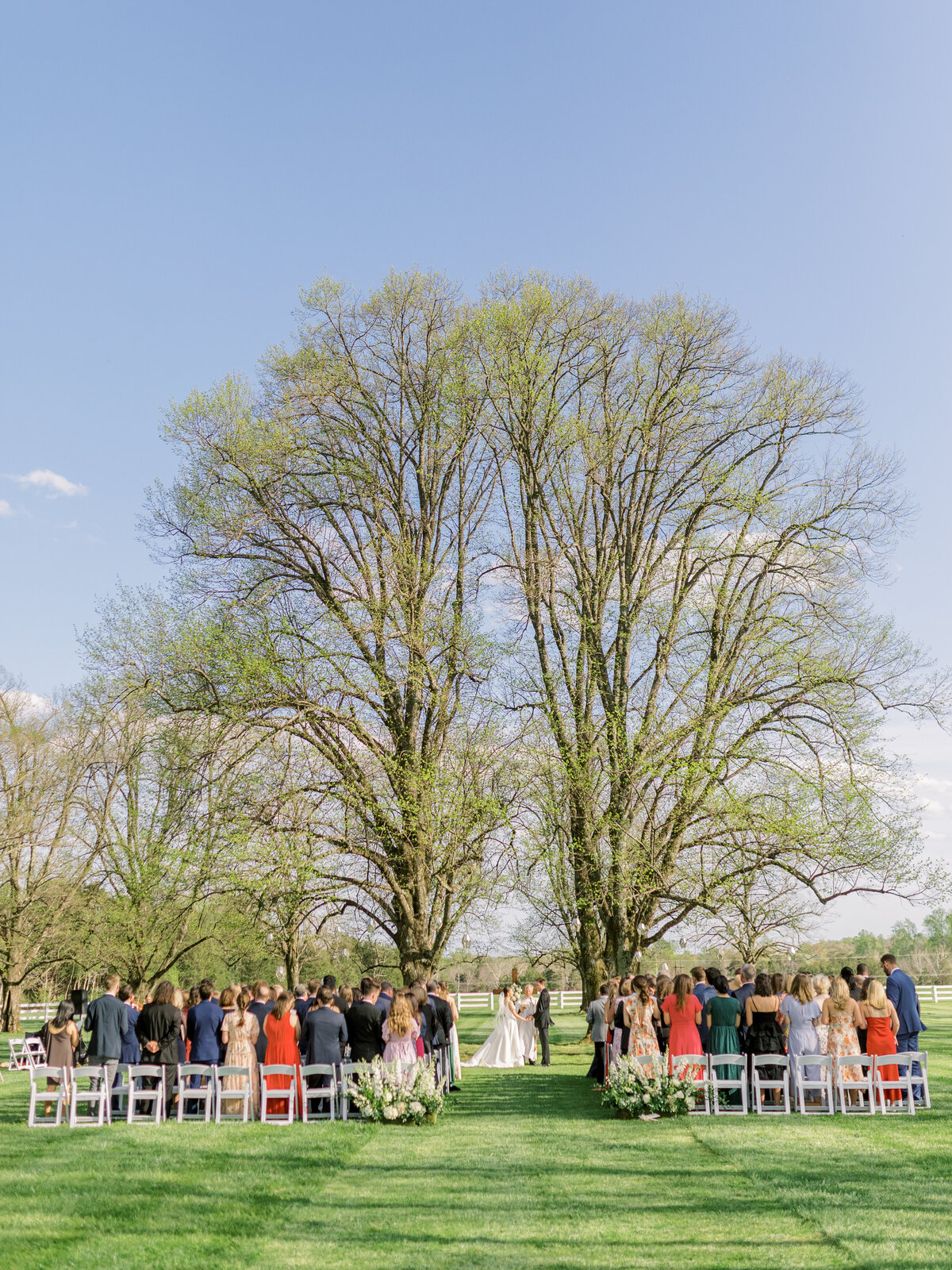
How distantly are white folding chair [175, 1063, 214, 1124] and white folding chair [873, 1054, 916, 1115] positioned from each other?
26.9 ft

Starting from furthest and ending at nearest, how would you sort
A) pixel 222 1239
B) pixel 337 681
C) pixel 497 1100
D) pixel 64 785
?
pixel 64 785 → pixel 337 681 → pixel 497 1100 → pixel 222 1239

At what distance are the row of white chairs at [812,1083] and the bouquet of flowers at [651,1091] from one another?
13 centimetres

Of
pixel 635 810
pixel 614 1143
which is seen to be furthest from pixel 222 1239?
pixel 635 810

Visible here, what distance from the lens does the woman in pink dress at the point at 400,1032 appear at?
1413 centimetres

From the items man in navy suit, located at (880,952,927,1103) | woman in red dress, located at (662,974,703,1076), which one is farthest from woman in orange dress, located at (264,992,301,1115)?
man in navy suit, located at (880,952,927,1103)

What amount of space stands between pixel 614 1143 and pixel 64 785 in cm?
2929

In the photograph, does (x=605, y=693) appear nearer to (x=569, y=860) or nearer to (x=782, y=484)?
(x=569, y=860)

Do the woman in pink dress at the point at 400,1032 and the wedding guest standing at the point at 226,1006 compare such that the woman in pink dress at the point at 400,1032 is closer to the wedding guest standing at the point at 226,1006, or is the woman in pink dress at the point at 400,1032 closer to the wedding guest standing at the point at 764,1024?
the wedding guest standing at the point at 226,1006

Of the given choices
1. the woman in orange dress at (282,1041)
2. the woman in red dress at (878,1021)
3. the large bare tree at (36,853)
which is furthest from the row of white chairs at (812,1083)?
the large bare tree at (36,853)

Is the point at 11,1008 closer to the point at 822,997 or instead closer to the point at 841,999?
the point at 822,997

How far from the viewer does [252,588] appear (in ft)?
77.4

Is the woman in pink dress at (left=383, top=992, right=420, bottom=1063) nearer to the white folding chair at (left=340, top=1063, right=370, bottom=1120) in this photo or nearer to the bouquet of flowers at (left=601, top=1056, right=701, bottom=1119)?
the white folding chair at (left=340, top=1063, right=370, bottom=1120)

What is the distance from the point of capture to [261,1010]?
49.6 feet

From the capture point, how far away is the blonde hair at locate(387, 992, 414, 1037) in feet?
46.3
